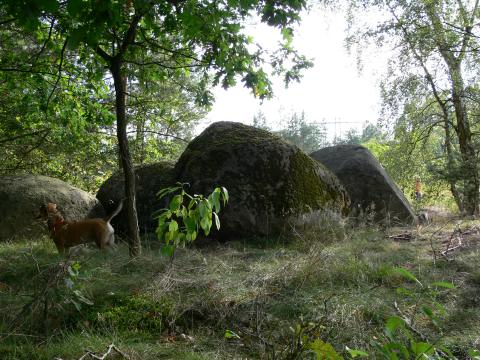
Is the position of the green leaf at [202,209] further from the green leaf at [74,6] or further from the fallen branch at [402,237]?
the fallen branch at [402,237]

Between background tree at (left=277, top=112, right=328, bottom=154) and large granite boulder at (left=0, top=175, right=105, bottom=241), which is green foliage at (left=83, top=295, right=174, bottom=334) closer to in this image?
large granite boulder at (left=0, top=175, right=105, bottom=241)

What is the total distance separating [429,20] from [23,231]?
10.3 metres

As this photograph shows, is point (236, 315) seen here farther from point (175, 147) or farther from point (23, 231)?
point (175, 147)

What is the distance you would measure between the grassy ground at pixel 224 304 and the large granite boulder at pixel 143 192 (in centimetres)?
240

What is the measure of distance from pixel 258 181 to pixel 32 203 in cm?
448

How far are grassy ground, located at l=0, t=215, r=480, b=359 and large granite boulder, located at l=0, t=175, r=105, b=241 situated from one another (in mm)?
2778

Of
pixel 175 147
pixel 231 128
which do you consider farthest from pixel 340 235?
pixel 175 147

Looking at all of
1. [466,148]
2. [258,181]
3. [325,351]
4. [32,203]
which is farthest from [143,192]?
[466,148]

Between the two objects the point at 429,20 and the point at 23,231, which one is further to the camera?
the point at 429,20

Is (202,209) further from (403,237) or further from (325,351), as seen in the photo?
(403,237)

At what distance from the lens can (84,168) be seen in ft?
52.6

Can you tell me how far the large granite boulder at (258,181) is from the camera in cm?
748

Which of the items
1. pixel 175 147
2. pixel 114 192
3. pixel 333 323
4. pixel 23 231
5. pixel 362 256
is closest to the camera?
pixel 333 323

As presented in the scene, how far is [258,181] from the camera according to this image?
762 centimetres
